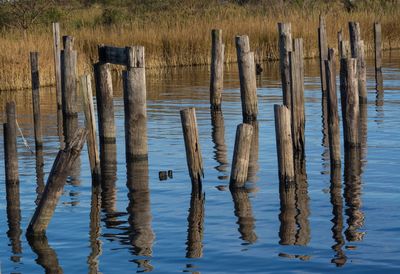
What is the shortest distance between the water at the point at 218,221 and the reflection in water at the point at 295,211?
0.02m

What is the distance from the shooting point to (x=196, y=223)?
1146 cm

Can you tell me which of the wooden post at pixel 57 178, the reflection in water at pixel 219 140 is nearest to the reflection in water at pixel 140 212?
the wooden post at pixel 57 178

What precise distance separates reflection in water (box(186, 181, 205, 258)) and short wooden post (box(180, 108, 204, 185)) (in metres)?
0.19

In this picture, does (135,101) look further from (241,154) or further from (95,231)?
(95,231)

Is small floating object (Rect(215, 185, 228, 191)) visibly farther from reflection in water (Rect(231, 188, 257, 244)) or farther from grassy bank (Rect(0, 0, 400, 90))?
grassy bank (Rect(0, 0, 400, 90))

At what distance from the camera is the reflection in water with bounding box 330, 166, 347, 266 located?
Result: 9881mm

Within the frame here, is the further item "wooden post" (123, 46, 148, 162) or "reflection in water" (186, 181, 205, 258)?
"wooden post" (123, 46, 148, 162)

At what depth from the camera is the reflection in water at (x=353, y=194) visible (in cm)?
1080

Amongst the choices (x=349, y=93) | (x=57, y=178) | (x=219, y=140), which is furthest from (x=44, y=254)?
(x=219, y=140)

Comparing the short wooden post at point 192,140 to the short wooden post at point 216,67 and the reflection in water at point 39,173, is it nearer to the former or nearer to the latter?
the reflection in water at point 39,173

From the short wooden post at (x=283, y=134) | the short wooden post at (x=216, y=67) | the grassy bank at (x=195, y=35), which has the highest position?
the grassy bank at (x=195, y=35)

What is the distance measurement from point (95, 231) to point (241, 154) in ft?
7.22

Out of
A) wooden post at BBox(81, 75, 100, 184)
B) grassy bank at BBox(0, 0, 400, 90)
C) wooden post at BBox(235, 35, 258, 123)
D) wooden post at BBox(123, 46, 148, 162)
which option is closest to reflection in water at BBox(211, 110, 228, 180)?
wooden post at BBox(235, 35, 258, 123)

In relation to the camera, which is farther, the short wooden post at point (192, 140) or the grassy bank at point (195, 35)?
the grassy bank at point (195, 35)
